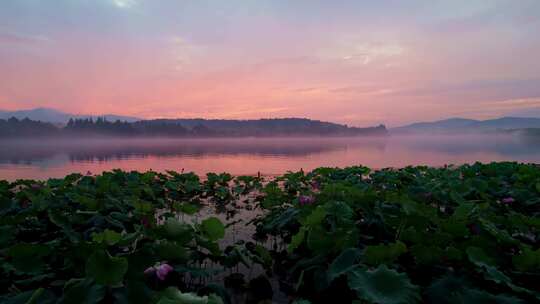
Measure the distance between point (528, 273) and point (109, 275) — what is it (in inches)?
104

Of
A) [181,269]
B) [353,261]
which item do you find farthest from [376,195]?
[181,269]

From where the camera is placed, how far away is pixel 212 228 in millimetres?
2822

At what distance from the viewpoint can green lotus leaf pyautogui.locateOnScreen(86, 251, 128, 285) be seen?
6.11ft

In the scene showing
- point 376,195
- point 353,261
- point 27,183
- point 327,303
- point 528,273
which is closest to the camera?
point 528,273

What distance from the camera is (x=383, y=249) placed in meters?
2.23

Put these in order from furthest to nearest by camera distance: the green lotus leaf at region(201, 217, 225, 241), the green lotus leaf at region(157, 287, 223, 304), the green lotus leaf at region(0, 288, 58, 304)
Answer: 1. the green lotus leaf at region(201, 217, 225, 241)
2. the green lotus leaf at region(0, 288, 58, 304)
3. the green lotus leaf at region(157, 287, 223, 304)

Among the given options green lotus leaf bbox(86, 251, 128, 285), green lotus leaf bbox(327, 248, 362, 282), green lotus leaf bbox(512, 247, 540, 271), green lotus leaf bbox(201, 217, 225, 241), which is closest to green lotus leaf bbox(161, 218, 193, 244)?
green lotus leaf bbox(201, 217, 225, 241)

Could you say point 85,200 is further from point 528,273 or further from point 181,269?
point 528,273

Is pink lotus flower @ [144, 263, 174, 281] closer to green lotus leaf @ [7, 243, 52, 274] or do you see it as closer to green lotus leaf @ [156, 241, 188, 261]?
green lotus leaf @ [156, 241, 188, 261]

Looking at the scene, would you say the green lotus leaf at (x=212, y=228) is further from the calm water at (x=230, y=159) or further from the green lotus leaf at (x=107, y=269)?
the calm water at (x=230, y=159)

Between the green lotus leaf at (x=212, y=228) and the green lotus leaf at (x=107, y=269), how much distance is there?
96cm

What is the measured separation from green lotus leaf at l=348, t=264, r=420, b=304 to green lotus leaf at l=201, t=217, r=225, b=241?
1.26 meters

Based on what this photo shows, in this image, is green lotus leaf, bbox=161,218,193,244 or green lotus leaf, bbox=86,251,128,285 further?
green lotus leaf, bbox=161,218,193,244

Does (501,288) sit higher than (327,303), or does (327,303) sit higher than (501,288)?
(501,288)
